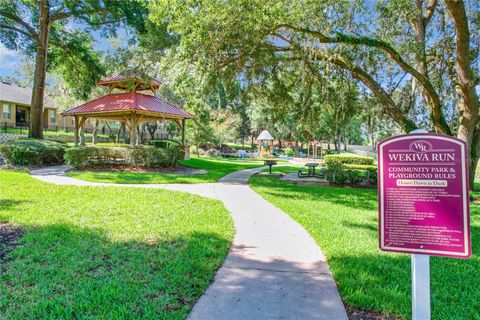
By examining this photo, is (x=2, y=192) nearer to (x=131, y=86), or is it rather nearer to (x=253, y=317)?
(x=253, y=317)

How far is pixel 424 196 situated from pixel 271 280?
6.53 ft

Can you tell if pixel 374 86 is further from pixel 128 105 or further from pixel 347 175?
pixel 128 105

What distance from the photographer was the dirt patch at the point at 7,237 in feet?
14.0

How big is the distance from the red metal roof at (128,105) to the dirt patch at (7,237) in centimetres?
1153

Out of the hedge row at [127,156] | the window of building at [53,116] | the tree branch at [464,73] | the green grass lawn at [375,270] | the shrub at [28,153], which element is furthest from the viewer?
the window of building at [53,116]

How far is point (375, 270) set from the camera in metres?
4.00

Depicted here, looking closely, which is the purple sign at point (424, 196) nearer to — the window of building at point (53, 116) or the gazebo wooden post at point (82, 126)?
the gazebo wooden post at point (82, 126)

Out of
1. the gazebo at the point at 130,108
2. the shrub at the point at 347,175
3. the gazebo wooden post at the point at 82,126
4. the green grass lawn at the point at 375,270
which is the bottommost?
the green grass lawn at the point at 375,270

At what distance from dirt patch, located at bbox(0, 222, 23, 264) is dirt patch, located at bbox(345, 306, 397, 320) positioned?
164 inches

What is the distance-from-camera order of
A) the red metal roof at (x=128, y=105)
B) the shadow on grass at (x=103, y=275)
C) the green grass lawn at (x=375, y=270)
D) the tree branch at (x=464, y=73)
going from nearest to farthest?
the shadow on grass at (x=103, y=275) < the green grass lawn at (x=375, y=270) < the tree branch at (x=464, y=73) < the red metal roof at (x=128, y=105)

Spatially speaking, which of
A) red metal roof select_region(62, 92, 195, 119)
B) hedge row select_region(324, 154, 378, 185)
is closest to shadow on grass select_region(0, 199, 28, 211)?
red metal roof select_region(62, 92, 195, 119)

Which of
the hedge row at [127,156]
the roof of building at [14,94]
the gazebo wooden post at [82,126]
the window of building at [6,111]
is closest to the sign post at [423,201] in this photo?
the hedge row at [127,156]

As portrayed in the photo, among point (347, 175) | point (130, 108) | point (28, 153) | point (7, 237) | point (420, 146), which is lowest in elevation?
point (7, 237)

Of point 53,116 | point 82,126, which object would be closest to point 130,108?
point 82,126
